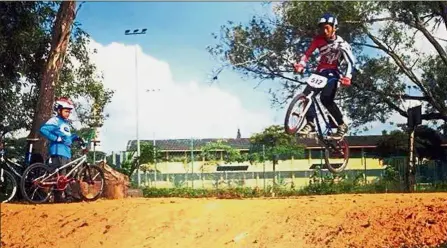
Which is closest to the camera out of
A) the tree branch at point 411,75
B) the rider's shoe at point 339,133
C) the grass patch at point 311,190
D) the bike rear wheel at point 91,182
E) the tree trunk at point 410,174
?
the rider's shoe at point 339,133

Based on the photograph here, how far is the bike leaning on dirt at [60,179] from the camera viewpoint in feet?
30.0

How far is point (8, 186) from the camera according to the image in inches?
369

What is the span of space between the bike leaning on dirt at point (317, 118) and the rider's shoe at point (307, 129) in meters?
0.04

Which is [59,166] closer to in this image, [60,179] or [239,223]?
[60,179]

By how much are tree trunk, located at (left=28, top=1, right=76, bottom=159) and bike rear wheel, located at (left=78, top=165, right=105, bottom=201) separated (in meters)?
0.86

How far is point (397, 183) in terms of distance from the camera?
10.5 meters

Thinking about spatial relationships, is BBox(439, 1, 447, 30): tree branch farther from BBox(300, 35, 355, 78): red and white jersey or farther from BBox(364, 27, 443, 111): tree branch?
BBox(300, 35, 355, 78): red and white jersey

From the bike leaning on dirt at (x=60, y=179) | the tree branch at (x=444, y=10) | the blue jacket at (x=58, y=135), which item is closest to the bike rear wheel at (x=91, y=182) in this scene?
the bike leaning on dirt at (x=60, y=179)

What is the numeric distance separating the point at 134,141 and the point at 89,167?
86cm

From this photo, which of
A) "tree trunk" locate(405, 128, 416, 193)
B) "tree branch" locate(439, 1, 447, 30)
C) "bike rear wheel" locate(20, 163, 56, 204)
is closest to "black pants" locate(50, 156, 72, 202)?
"bike rear wheel" locate(20, 163, 56, 204)

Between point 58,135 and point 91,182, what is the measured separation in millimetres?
932

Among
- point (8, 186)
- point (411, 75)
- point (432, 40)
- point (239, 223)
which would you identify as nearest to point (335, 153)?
point (239, 223)

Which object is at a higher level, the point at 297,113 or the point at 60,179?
the point at 297,113

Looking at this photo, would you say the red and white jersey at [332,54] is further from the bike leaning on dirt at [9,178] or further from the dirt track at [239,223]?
Result: the bike leaning on dirt at [9,178]
